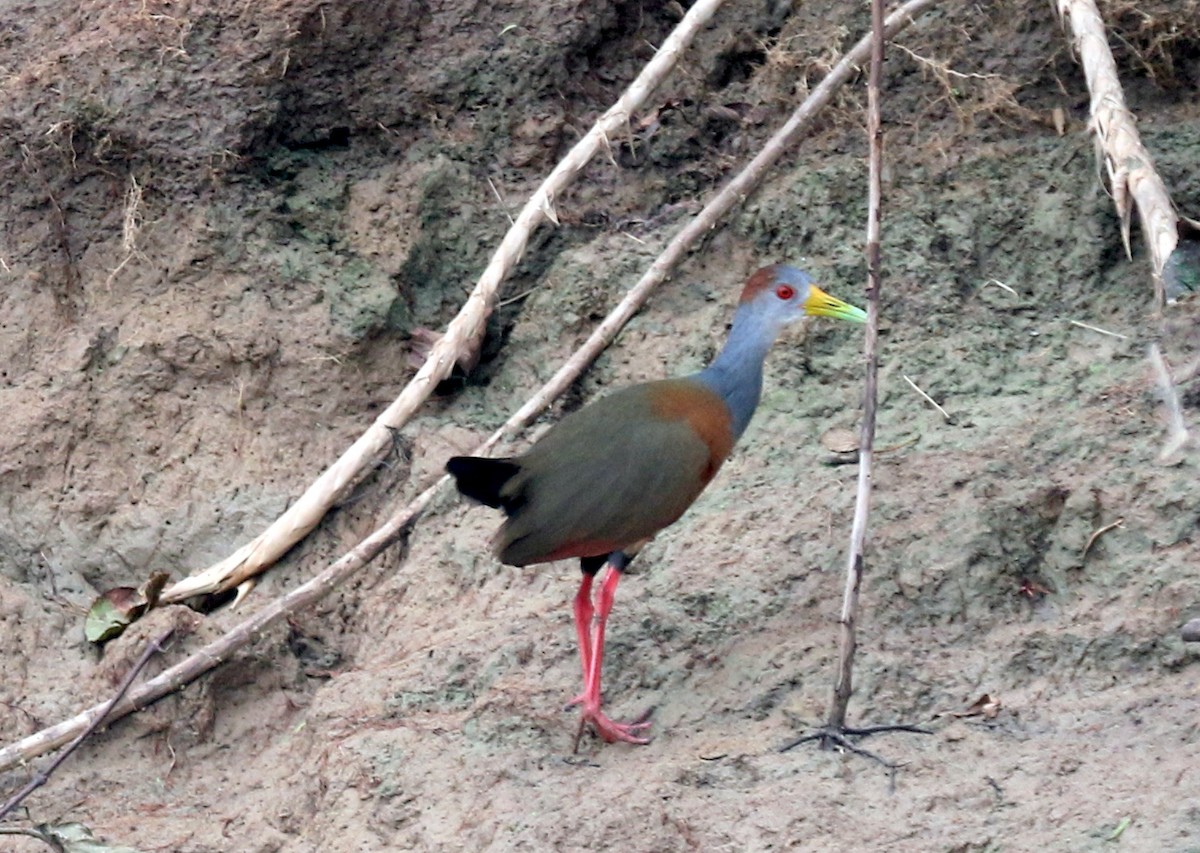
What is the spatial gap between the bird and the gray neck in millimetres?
15

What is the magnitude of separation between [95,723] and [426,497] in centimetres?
128

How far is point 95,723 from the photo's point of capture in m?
4.98

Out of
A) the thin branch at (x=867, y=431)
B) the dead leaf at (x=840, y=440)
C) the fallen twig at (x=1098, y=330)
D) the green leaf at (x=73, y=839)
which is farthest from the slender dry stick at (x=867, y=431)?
the green leaf at (x=73, y=839)

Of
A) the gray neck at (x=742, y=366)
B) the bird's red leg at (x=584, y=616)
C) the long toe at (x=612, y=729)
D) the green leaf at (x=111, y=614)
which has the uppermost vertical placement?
the gray neck at (x=742, y=366)

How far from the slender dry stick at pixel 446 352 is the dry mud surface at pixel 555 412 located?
11 cm

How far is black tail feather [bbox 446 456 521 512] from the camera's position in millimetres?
4672

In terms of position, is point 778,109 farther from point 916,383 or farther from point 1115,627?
point 1115,627

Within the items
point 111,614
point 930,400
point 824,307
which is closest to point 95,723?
point 111,614

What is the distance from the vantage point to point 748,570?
5.07 metres

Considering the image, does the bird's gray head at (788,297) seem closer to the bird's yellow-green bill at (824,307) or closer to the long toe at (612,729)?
the bird's yellow-green bill at (824,307)

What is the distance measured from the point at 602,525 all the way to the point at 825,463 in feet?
3.54

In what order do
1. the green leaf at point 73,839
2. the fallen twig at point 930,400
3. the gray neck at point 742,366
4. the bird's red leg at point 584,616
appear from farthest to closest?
the fallen twig at point 930,400, the gray neck at point 742,366, the bird's red leg at point 584,616, the green leaf at point 73,839

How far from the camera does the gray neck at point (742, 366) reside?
5.18 meters

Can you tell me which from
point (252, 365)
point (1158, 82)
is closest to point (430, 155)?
point (252, 365)
